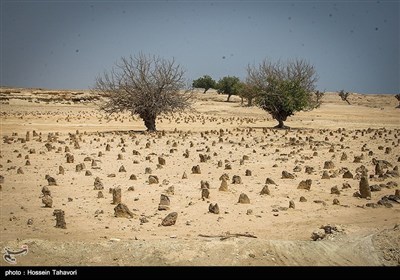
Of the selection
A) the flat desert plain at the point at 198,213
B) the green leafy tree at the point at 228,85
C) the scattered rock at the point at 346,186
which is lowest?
the flat desert plain at the point at 198,213

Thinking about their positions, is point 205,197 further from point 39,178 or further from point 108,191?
point 39,178

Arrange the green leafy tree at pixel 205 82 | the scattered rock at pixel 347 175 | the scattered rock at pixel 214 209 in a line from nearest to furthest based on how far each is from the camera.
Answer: the scattered rock at pixel 214 209, the scattered rock at pixel 347 175, the green leafy tree at pixel 205 82

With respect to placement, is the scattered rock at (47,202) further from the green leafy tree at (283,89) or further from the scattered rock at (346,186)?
the green leafy tree at (283,89)

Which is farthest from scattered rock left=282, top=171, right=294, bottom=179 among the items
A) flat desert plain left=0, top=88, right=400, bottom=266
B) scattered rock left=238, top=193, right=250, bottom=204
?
scattered rock left=238, top=193, right=250, bottom=204

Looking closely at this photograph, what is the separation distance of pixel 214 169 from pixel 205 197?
3.67 meters

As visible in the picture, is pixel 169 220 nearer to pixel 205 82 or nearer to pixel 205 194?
pixel 205 194

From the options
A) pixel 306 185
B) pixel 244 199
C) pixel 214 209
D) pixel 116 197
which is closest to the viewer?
pixel 214 209

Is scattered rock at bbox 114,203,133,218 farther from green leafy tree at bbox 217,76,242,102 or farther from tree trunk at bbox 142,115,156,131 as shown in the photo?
green leafy tree at bbox 217,76,242,102

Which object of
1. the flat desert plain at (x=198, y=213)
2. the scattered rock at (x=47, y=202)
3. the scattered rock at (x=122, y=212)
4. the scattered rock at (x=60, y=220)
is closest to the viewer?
the flat desert plain at (x=198, y=213)

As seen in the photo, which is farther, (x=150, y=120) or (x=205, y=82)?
(x=205, y=82)

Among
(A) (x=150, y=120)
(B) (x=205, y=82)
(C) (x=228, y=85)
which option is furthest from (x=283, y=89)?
(B) (x=205, y=82)

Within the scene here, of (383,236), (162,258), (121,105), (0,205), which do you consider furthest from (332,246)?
(121,105)

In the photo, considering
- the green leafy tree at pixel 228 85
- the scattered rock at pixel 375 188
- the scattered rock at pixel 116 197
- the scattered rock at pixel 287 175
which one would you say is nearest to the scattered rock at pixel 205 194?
the scattered rock at pixel 116 197

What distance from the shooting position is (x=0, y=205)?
7.34 m
